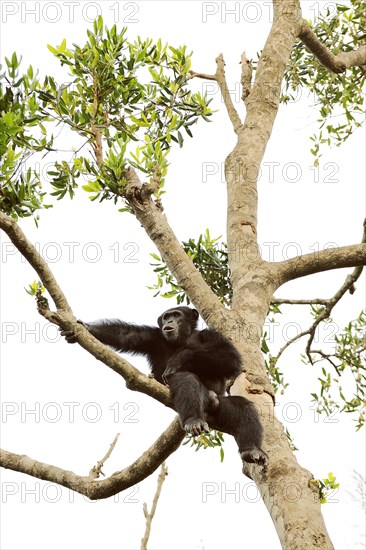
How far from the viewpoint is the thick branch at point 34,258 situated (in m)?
4.17

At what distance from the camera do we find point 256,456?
4602 mm

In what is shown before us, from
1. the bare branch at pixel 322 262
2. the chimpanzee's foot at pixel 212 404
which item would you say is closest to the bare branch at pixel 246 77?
the bare branch at pixel 322 262

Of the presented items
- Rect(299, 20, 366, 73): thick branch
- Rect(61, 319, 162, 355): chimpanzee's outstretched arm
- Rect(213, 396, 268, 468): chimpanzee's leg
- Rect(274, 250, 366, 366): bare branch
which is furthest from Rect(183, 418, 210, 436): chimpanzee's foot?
Rect(299, 20, 366, 73): thick branch

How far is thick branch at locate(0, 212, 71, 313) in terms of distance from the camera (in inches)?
164

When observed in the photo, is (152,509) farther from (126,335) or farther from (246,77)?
(246,77)

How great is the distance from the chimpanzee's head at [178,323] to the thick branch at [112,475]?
6.63 feet

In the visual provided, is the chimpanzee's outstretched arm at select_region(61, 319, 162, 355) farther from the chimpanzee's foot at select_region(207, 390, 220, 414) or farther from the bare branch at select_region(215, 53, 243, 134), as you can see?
the bare branch at select_region(215, 53, 243, 134)

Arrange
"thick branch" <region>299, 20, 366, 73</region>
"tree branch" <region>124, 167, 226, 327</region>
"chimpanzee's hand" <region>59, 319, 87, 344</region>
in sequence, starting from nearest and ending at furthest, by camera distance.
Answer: "chimpanzee's hand" <region>59, 319, 87, 344</region> → "tree branch" <region>124, 167, 226, 327</region> → "thick branch" <region>299, 20, 366, 73</region>

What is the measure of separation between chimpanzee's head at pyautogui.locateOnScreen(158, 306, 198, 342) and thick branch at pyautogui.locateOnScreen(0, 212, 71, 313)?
2.24 m

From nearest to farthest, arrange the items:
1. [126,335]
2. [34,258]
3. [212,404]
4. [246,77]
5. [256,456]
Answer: [34,258] → [256,456] → [212,404] → [126,335] → [246,77]

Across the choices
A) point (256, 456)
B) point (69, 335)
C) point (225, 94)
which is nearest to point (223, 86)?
point (225, 94)

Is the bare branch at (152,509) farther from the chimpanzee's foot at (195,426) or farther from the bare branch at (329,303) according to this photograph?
the bare branch at (329,303)

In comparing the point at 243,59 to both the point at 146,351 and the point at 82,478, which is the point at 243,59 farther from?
the point at 82,478

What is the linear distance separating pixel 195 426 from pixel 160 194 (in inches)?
100
